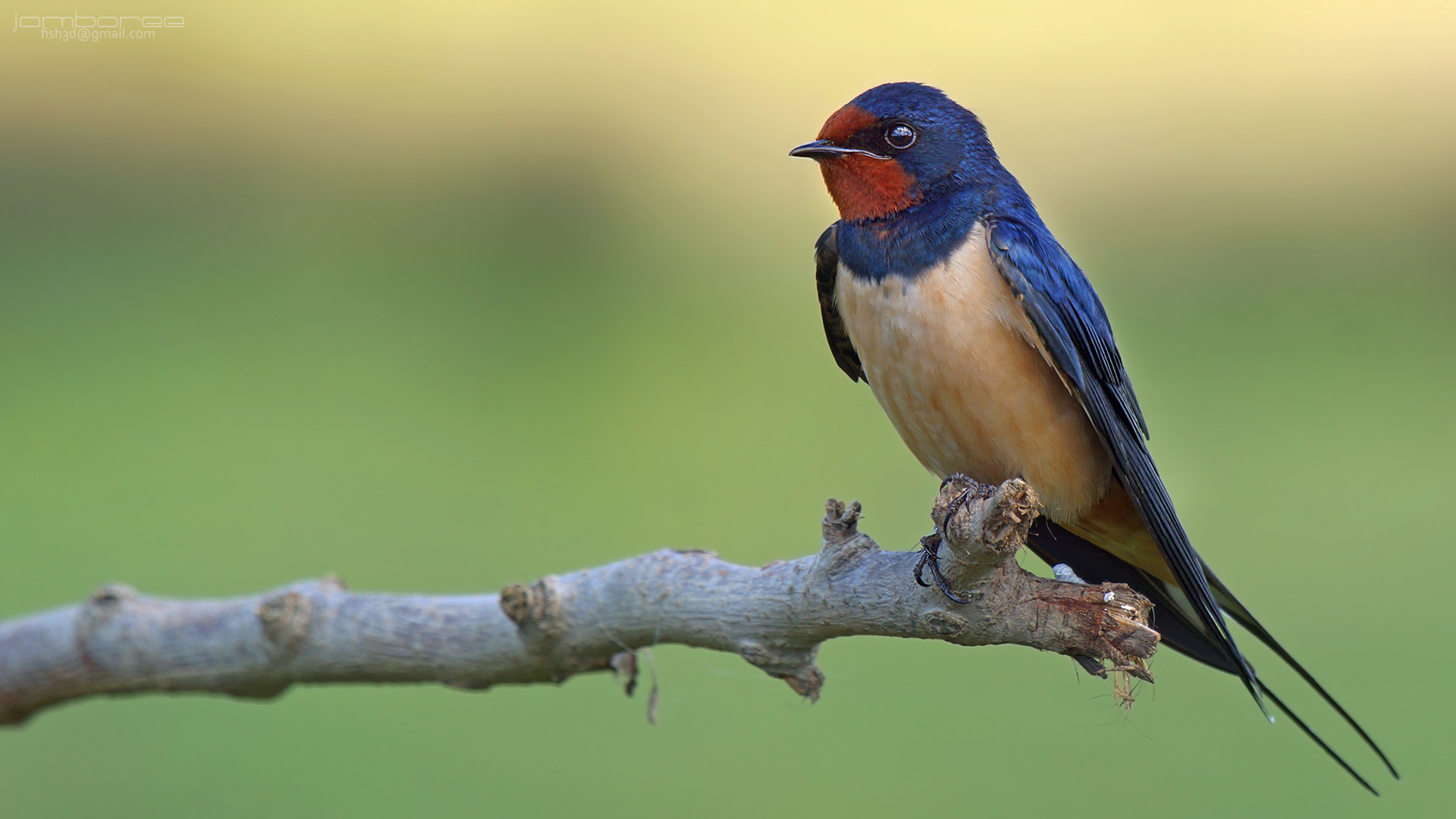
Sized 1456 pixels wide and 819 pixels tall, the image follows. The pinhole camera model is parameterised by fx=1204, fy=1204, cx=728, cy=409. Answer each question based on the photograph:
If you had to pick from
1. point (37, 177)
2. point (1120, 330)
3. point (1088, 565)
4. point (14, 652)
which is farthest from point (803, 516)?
point (37, 177)

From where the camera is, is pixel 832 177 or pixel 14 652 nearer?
pixel 832 177

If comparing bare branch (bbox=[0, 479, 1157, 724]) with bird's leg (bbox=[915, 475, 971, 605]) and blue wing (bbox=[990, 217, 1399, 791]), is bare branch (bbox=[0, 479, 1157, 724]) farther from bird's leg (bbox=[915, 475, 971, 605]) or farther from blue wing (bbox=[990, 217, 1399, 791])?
blue wing (bbox=[990, 217, 1399, 791])

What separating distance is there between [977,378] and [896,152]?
609 mm

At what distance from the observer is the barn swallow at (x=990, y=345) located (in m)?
2.47

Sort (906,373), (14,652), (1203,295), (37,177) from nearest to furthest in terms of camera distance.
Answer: (906,373) < (14,652) < (1203,295) < (37,177)

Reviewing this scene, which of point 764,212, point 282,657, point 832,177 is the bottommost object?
point 282,657

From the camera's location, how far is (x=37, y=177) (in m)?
9.92

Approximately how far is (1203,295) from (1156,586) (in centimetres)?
703

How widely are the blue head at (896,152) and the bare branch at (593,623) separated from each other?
2.52ft

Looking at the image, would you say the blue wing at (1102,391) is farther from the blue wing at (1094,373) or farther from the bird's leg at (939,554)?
the bird's leg at (939,554)

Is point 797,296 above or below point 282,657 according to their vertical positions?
above

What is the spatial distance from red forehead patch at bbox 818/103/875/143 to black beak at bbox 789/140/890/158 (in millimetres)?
25

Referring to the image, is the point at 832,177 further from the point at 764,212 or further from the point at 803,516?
the point at 764,212

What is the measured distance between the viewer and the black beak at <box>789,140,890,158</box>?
108 inches
